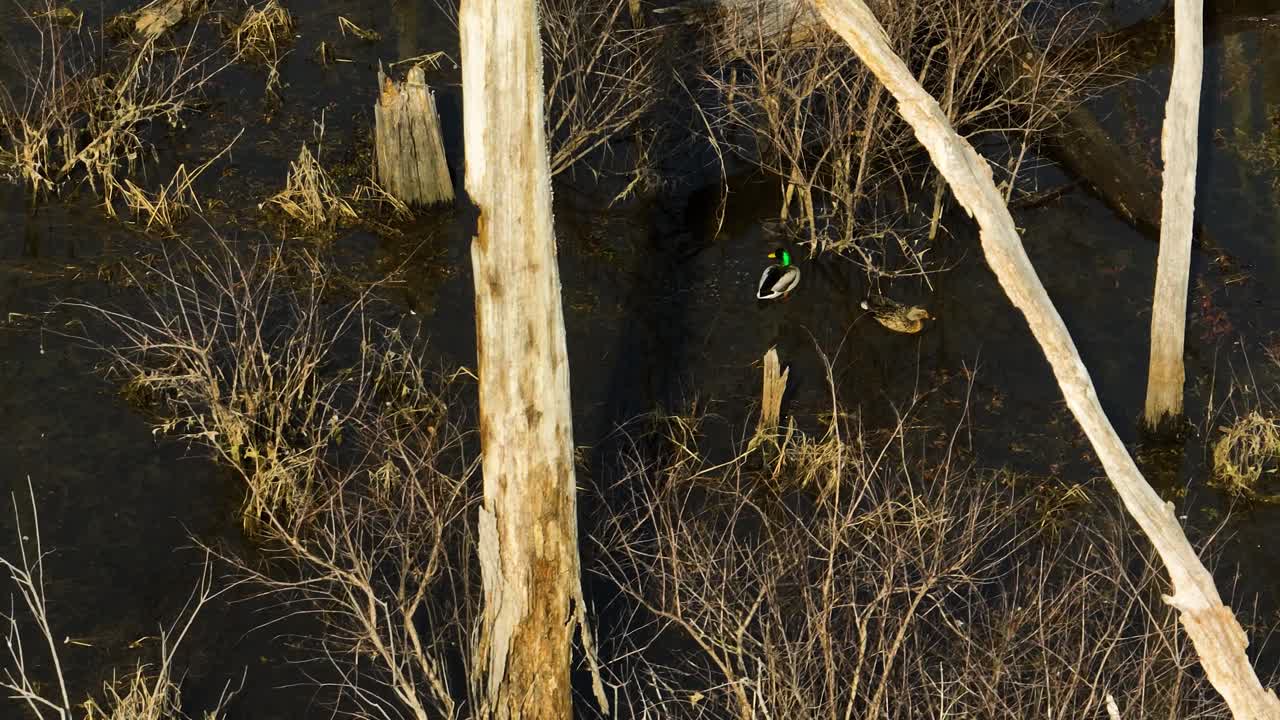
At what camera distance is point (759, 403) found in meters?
11.4

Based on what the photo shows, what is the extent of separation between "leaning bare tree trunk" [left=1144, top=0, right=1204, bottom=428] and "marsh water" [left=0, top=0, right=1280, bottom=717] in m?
0.50

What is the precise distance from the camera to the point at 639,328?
12.2m

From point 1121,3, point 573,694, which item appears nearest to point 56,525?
point 573,694

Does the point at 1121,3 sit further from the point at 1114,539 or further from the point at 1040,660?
the point at 1040,660

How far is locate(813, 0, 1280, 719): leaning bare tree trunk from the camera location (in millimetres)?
5883

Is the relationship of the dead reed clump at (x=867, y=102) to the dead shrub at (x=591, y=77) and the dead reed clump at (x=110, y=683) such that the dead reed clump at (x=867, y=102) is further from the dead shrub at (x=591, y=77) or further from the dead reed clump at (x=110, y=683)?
the dead reed clump at (x=110, y=683)

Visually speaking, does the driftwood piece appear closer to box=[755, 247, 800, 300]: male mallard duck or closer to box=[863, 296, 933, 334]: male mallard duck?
box=[755, 247, 800, 300]: male mallard duck

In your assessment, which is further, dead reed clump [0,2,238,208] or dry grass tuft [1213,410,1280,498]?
dead reed clump [0,2,238,208]

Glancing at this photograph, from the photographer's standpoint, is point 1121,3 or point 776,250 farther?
point 1121,3

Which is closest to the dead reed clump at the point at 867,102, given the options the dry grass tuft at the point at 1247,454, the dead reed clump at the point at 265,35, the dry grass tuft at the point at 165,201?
the dry grass tuft at the point at 1247,454

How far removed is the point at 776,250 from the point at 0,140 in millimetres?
6535

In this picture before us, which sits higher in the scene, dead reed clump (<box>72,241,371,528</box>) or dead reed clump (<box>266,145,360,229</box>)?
dead reed clump (<box>266,145,360,229</box>)

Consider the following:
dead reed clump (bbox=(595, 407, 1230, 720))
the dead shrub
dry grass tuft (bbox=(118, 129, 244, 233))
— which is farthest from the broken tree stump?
dry grass tuft (bbox=(118, 129, 244, 233))

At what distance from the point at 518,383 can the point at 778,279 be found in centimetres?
454
